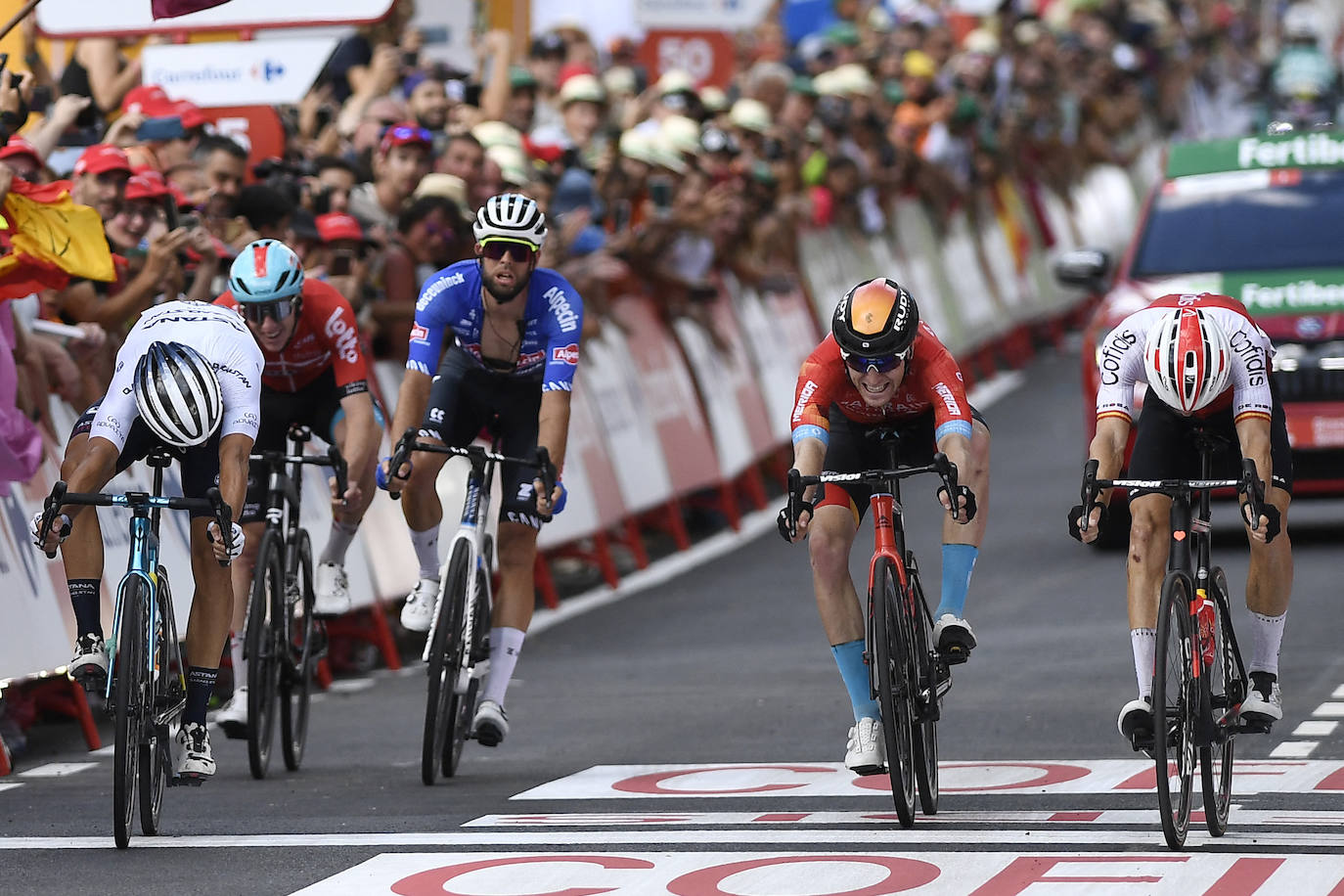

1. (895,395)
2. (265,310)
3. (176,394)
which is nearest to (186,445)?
(176,394)

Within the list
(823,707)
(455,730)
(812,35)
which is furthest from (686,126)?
(812,35)

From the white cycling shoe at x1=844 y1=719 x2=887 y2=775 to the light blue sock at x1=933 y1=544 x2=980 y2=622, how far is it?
51 centimetres

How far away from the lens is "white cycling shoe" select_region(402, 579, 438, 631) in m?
10.8

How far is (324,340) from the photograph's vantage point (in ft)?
36.2

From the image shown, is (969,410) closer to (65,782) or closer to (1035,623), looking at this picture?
(65,782)

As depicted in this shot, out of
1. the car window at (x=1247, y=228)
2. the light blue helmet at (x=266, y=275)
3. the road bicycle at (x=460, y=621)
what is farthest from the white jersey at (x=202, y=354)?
the car window at (x=1247, y=228)

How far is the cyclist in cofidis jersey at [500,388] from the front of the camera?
1063 cm

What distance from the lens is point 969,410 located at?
9656mm

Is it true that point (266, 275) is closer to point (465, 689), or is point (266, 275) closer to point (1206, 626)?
point (465, 689)

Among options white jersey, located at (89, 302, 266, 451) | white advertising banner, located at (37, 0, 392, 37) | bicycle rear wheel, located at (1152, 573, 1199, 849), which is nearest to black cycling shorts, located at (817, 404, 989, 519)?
bicycle rear wheel, located at (1152, 573, 1199, 849)

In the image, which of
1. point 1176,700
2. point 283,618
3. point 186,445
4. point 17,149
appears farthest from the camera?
point 17,149

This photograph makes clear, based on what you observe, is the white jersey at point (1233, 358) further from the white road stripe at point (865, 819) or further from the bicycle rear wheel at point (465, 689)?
the bicycle rear wheel at point (465, 689)

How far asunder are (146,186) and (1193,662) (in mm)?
5648

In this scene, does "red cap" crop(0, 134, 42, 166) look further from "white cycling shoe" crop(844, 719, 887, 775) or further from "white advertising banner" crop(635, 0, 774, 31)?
"white advertising banner" crop(635, 0, 774, 31)
